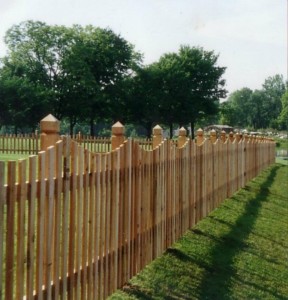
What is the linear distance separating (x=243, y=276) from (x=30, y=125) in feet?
144

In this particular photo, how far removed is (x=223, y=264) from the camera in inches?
256

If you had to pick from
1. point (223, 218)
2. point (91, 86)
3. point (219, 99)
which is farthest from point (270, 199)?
point (219, 99)

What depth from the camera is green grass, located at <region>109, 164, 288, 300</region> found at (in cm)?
532

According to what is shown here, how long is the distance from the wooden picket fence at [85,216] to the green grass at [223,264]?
187mm

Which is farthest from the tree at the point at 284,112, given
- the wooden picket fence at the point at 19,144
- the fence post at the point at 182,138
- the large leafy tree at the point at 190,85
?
the fence post at the point at 182,138

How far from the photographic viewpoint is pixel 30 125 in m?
48.3

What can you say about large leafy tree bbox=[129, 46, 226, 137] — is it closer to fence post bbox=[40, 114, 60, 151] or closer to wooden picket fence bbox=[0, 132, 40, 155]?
wooden picket fence bbox=[0, 132, 40, 155]

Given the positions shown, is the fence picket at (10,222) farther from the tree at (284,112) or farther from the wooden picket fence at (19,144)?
the tree at (284,112)

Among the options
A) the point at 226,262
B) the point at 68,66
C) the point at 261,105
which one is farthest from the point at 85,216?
the point at 261,105

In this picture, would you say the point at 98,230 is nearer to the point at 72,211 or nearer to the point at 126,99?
the point at 72,211

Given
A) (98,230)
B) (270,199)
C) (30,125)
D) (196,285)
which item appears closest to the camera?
(98,230)

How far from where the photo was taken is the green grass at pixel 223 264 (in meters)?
5.32

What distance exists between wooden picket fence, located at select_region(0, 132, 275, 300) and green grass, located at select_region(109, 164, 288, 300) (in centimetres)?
19

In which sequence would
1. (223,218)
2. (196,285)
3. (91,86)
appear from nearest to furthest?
(196,285), (223,218), (91,86)
